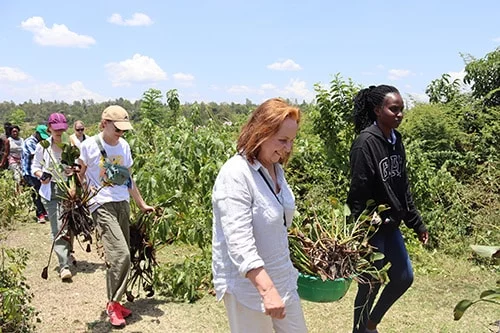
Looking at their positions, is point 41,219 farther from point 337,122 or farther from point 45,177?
point 337,122

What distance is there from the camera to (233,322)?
7.12 feet

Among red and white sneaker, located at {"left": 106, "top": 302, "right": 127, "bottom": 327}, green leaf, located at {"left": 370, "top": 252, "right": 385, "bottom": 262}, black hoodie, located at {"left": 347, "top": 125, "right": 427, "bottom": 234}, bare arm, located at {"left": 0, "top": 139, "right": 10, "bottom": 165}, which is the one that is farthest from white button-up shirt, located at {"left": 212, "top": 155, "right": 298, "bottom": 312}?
bare arm, located at {"left": 0, "top": 139, "right": 10, "bottom": 165}

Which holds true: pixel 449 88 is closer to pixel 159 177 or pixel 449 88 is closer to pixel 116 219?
pixel 159 177

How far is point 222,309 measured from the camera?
407cm

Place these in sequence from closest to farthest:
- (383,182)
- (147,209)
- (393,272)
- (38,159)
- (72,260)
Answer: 1. (383,182)
2. (393,272)
3. (147,209)
4. (38,159)
5. (72,260)

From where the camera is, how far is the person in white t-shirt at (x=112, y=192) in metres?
3.69

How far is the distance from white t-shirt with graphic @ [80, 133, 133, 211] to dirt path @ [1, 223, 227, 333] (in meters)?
0.89

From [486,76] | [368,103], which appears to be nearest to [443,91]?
[486,76]

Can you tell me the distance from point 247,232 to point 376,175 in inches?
49.2

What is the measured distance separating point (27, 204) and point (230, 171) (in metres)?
7.16

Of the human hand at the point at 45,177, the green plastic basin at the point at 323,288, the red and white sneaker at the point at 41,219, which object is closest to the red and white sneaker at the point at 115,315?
the human hand at the point at 45,177

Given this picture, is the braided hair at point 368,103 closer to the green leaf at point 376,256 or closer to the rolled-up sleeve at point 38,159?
the green leaf at point 376,256

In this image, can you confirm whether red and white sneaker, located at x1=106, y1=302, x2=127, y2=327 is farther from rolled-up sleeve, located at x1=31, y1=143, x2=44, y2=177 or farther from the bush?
rolled-up sleeve, located at x1=31, y1=143, x2=44, y2=177

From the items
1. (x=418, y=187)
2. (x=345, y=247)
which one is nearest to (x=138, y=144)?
(x=418, y=187)
